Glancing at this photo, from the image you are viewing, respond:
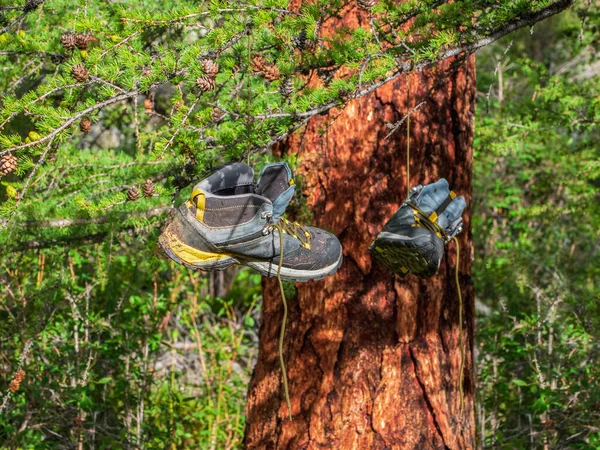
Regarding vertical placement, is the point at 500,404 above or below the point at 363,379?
below

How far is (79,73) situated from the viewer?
1906mm

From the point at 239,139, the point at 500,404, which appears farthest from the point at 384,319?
the point at 500,404

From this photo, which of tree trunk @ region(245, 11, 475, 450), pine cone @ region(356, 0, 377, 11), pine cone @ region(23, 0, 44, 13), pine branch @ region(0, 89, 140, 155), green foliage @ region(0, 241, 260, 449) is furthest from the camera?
green foliage @ region(0, 241, 260, 449)

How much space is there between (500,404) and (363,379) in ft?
6.70

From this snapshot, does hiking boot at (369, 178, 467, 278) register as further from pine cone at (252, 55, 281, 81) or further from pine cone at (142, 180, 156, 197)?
pine cone at (142, 180, 156, 197)

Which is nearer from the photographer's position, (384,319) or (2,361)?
(384,319)

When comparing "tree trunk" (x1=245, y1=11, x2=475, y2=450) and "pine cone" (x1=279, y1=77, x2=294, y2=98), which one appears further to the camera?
"tree trunk" (x1=245, y1=11, x2=475, y2=450)

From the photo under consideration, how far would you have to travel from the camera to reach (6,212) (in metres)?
1.96

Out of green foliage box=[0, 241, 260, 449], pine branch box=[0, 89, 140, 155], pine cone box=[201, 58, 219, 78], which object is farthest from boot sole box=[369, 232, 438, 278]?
green foliage box=[0, 241, 260, 449]

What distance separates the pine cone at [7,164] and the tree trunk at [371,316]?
1.17 m

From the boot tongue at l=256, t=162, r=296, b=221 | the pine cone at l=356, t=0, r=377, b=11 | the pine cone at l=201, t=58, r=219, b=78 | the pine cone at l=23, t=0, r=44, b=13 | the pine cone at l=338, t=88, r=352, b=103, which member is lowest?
the boot tongue at l=256, t=162, r=296, b=221

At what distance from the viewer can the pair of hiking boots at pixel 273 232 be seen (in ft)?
6.72

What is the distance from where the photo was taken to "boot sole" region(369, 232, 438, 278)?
2.14 m

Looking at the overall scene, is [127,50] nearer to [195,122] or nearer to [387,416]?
[195,122]
